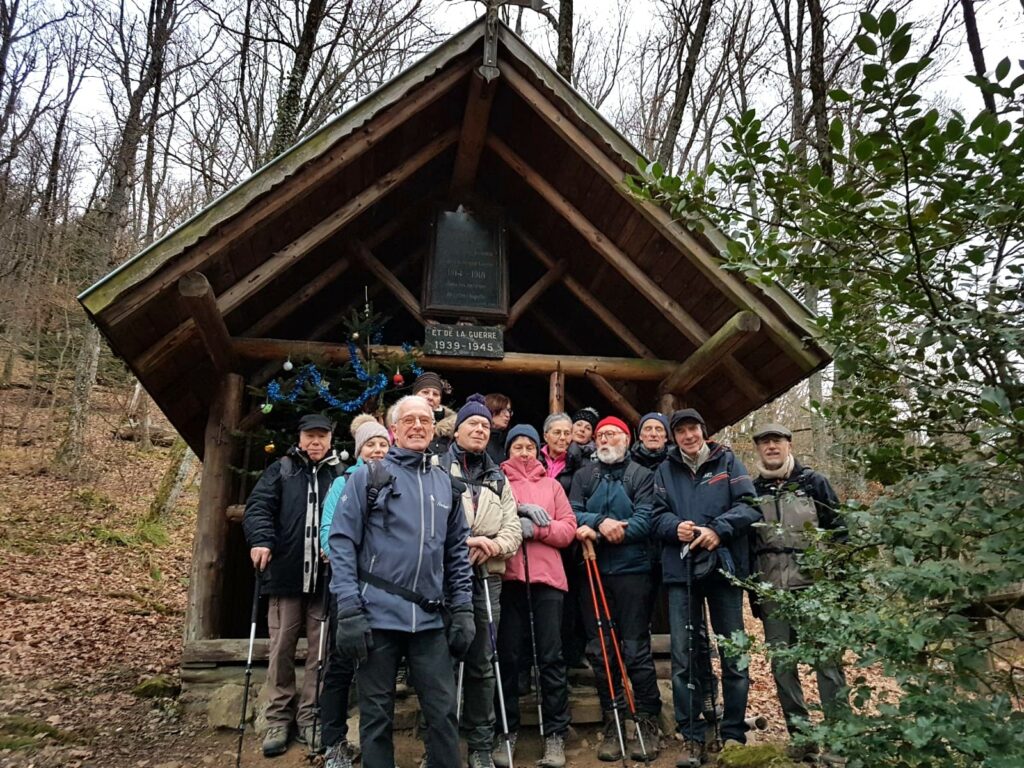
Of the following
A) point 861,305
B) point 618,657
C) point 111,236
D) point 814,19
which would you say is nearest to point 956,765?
point 861,305

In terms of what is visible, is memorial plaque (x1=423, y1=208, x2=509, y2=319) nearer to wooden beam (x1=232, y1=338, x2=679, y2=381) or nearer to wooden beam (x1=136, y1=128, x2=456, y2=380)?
wooden beam (x1=232, y1=338, x2=679, y2=381)

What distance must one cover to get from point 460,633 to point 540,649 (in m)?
1.08

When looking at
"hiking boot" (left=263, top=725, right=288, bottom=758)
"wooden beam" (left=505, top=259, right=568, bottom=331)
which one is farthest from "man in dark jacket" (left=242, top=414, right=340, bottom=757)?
"wooden beam" (left=505, top=259, right=568, bottom=331)

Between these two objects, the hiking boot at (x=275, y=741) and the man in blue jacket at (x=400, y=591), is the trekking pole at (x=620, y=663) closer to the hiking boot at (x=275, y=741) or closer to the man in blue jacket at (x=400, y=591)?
the man in blue jacket at (x=400, y=591)

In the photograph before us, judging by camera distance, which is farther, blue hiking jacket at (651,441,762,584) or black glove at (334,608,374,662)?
blue hiking jacket at (651,441,762,584)

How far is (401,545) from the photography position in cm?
349

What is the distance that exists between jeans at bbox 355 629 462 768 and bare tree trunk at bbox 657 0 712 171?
10.3 m

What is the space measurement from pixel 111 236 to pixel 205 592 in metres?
10.9

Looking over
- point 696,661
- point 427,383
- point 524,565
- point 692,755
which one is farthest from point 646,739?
point 427,383

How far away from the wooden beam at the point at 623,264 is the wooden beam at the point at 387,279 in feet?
5.09

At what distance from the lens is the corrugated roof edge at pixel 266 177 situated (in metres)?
4.84

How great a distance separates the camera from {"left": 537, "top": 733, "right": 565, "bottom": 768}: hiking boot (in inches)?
169

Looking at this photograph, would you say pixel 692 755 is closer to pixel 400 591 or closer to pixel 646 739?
pixel 646 739

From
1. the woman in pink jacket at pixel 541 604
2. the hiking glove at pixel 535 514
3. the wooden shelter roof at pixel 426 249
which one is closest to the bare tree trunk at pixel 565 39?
Result: the wooden shelter roof at pixel 426 249
